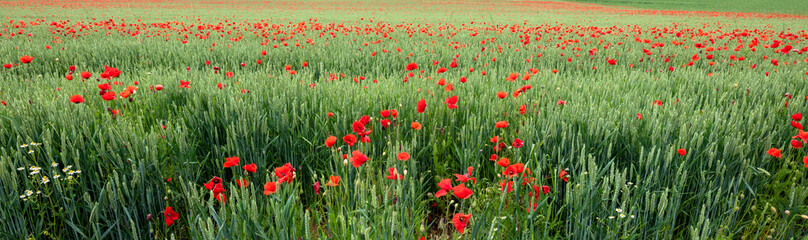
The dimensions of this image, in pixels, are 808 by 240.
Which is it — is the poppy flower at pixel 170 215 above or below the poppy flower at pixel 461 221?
below

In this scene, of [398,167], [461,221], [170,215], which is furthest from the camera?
[398,167]

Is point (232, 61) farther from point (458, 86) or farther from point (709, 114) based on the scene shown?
point (709, 114)

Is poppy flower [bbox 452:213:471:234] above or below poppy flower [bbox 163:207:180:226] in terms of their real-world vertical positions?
above

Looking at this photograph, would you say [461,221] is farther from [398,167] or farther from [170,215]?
[170,215]

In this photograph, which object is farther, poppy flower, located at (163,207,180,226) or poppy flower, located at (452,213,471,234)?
poppy flower, located at (163,207,180,226)

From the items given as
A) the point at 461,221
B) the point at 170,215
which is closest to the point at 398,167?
the point at 461,221

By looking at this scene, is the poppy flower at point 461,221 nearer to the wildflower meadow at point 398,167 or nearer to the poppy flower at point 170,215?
the wildflower meadow at point 398,167

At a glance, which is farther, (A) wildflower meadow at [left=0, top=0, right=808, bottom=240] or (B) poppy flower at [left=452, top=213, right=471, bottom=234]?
(A) wildflower meadow at [left=0, top=0, right=808, bottom=240]

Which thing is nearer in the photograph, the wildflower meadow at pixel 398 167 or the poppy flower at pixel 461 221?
the poppy flower at pixel 461 221

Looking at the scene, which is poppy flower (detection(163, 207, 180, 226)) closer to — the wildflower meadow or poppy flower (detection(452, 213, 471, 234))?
the wildflower meadow

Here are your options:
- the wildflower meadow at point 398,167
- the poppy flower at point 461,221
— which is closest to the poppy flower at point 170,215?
the wildflower meadow at point 398,167

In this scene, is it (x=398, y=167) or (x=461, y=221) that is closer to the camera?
(x=461, y=221)

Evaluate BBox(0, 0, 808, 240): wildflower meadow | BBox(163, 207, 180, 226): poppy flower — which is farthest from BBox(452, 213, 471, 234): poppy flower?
→ BBox(163, 207, 180, 226): poppy flower

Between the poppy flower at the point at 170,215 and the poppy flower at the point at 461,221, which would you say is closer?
the poppy flower at the point at 461,221
